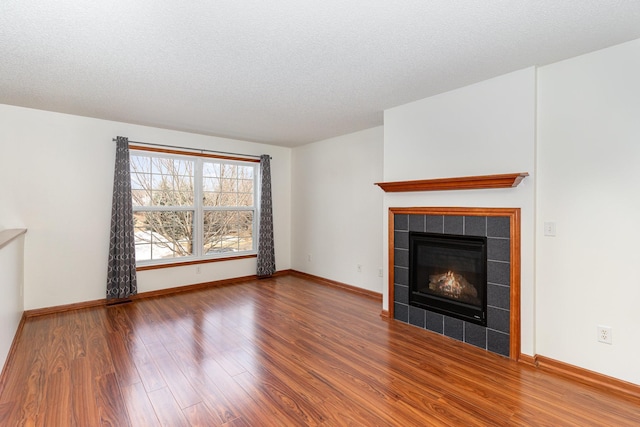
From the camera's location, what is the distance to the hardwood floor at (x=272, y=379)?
1977mm

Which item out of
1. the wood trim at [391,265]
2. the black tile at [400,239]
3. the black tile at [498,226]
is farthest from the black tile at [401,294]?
the black tile at [498,226]

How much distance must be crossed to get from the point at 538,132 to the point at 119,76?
3.69 metres

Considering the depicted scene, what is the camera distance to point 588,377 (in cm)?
239

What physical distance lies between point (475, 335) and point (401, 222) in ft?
4.44

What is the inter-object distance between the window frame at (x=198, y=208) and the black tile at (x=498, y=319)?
4.02 metres

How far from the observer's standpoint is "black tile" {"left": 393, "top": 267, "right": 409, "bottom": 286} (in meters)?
3.59

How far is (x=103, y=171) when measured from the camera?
14.0 ft

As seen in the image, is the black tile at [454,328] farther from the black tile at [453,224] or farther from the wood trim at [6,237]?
the wood trim at [6,237]

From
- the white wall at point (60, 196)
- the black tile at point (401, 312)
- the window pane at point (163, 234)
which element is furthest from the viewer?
the window pane at point (163, 234)

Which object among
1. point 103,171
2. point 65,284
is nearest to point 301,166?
point 103,171

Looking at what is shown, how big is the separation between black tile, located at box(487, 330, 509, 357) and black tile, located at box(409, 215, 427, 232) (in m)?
1.17

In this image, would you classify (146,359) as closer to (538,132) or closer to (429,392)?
(429,392)

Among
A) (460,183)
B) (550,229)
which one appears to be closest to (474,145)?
(460,183)

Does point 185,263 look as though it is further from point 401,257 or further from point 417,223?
point 417,223
